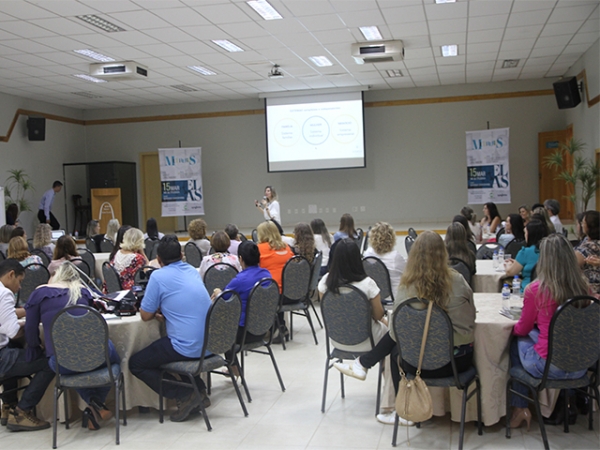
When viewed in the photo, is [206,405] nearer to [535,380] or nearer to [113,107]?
[535,380]

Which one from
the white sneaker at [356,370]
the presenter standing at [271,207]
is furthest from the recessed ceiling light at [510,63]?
the white sneaker at [356,370]

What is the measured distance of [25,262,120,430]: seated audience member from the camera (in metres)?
3.68

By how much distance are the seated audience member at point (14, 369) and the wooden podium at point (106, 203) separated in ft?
34.1

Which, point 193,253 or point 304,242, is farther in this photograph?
point 193,253

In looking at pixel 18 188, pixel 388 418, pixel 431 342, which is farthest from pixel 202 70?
pixel 431 342

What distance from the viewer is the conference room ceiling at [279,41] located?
23.6 feet

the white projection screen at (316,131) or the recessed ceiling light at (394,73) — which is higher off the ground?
the recessed ceiling light at (394,73)

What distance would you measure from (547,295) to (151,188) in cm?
1357

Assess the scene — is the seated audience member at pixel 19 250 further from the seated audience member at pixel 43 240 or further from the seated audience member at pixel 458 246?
the seated audience member at pixel 458 246

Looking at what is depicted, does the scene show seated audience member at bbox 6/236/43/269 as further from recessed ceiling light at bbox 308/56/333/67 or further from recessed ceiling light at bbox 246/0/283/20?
recessed ceiling light at bbox 308/56/333/67

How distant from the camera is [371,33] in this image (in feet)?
28.1

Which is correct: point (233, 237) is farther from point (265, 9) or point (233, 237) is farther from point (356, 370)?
point (356, 370)

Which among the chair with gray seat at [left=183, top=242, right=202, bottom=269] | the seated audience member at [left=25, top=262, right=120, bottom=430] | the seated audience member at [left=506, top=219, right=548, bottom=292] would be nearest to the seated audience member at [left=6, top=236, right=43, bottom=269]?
the chair with gray seat at [left=183, top=242, right=202, bottom=269]

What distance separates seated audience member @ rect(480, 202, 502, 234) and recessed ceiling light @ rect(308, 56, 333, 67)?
Result: 382cm
